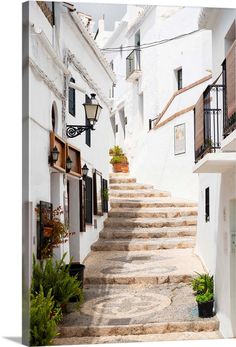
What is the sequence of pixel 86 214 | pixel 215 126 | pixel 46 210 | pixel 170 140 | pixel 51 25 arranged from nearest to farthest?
1. pixel 46 210
2. pixel 51 25
3. pixel 215 126
4. pixel 86 214
5. pixel 170 140

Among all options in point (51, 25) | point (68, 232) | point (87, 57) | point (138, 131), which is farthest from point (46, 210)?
point (138, 131)

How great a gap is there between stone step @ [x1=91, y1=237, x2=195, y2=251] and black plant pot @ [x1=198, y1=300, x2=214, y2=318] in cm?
98

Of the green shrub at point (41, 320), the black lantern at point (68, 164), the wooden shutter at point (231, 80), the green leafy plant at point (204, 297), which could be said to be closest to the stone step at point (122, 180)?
the black lantern at point (68, 164)

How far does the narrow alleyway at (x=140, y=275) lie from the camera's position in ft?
18.1

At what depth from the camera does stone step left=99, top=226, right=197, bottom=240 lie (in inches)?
271

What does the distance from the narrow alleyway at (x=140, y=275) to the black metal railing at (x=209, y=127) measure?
1035 mm

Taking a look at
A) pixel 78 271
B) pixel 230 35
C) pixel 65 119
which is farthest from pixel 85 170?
pixel 230 35

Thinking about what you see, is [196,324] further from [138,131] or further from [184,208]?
[138,131]

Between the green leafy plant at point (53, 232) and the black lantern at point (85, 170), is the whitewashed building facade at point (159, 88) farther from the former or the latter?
the green leafy plant at point (53, 232)

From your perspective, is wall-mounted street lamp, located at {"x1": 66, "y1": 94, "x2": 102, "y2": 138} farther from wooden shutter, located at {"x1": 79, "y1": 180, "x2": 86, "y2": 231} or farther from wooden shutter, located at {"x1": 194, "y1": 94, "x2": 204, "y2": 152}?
wooden shutter, located at {"x1": 194, "y1": 94, "x2": 204, "y2": 152}

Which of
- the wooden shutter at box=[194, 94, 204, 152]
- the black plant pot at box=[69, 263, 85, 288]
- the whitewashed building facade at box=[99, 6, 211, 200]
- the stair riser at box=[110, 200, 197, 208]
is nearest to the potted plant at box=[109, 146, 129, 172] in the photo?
the whitewashed building facade at box=[99, 6, 211, 200]

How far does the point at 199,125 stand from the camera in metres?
6.04

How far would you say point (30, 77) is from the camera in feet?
16.6

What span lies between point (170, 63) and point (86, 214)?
283 cm
